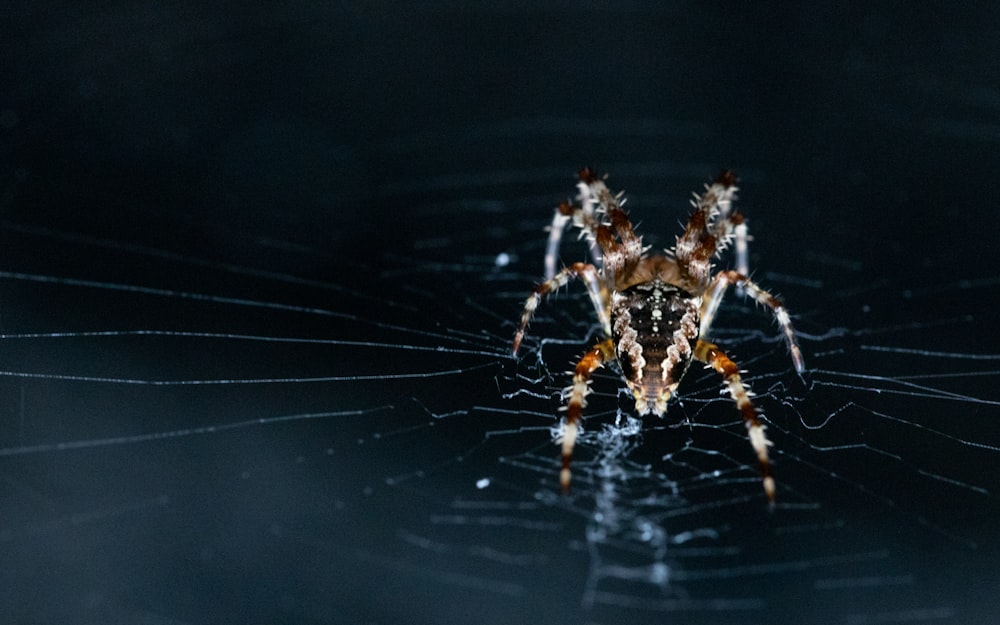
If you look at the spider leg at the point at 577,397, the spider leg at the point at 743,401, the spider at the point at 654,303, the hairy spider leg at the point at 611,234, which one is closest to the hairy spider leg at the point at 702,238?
the spider at the point at 654,303

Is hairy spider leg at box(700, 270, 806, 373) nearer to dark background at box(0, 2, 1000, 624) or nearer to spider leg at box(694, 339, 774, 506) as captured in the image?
spider leg at box(694, 339, 774, 506)

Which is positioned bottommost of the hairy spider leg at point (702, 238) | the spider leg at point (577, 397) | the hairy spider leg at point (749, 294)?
the spider leg at point (577, 397)

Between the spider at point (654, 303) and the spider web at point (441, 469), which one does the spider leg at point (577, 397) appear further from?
the spider web at point (441, 469)

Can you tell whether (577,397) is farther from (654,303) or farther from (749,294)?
(749,294)

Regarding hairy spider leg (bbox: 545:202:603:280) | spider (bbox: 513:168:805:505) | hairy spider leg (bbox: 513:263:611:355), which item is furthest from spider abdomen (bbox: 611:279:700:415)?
hairy spider leg (bbox: 545:202:603:280)

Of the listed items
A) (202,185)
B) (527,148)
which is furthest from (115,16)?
(527,148)

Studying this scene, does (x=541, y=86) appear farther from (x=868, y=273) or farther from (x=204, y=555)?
(x=204, y=555)
